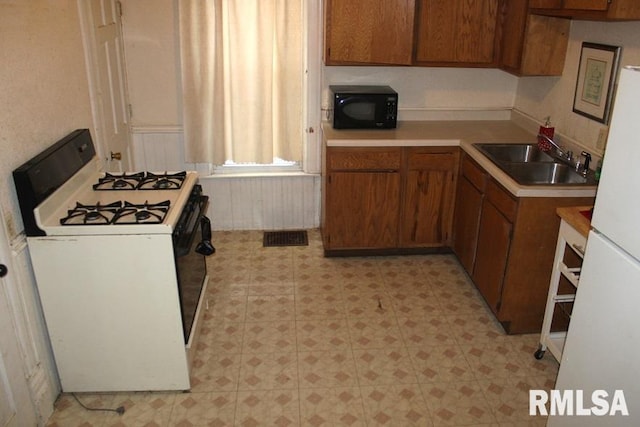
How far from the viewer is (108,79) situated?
342 cm

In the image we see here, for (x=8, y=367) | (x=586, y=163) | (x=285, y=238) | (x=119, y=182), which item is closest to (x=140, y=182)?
(x=119, y=182)

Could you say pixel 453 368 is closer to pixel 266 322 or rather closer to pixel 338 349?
pixel 338 349

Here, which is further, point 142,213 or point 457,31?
point 457,31

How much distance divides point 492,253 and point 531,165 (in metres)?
0.60

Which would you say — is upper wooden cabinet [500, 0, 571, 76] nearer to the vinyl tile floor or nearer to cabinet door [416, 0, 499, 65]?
cabinet door [416, 0, 499, 65]

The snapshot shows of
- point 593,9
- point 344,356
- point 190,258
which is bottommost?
point 344,356

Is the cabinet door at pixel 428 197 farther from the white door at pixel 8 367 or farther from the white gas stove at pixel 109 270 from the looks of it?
the white door at pixel 8 367

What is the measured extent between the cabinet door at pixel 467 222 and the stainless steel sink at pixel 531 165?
25 centimetres

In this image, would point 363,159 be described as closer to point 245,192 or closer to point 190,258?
point 245,192

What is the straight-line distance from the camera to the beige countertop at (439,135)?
357 centimetres

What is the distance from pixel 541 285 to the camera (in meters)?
3.02

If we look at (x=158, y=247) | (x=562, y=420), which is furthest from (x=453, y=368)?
(x=158, y=247)

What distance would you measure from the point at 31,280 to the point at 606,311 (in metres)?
2.31

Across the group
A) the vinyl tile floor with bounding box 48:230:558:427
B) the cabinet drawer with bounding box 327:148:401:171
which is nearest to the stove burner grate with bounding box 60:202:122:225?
the vinyl tile floor with bounding box 48:230:558:427
